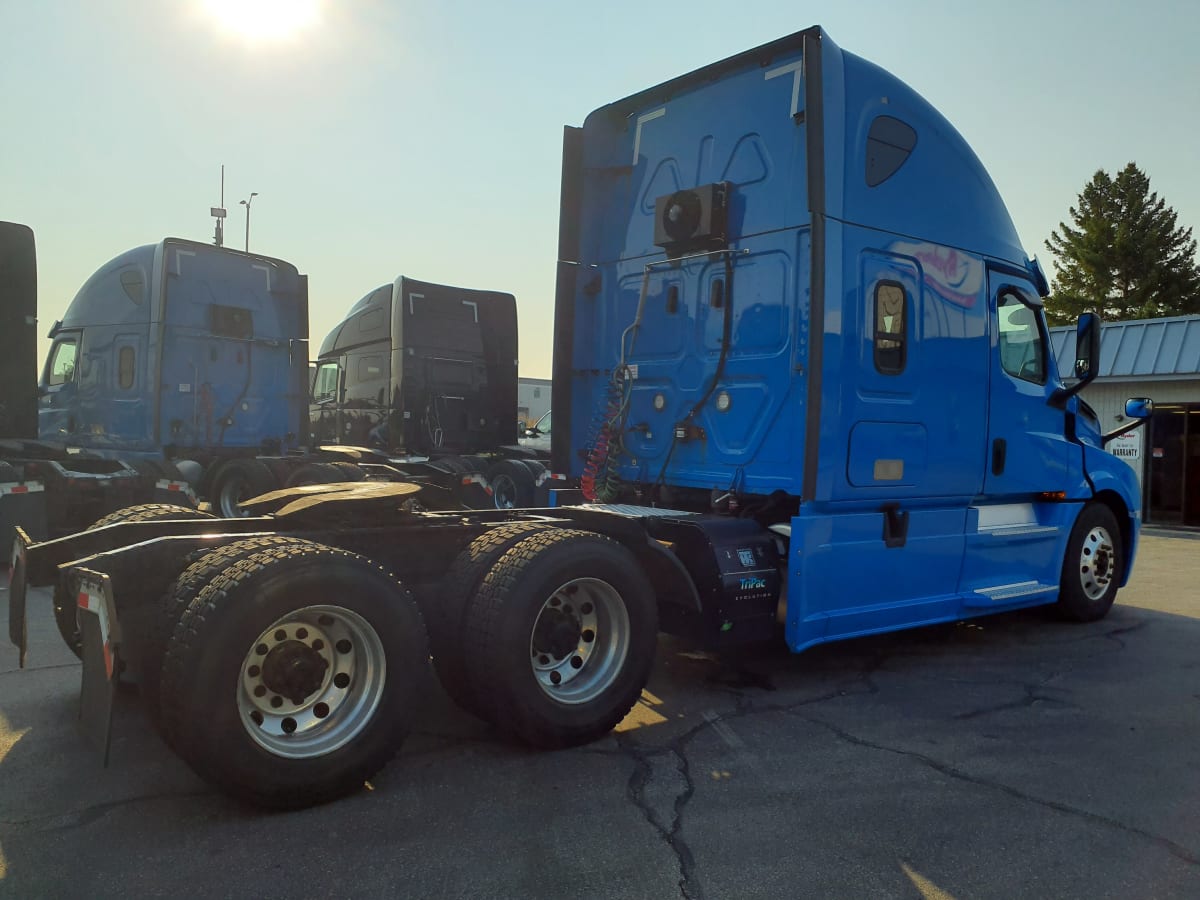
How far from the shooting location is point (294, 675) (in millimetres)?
3586

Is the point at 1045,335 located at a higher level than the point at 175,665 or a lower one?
higher

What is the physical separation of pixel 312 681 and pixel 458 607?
75 cm

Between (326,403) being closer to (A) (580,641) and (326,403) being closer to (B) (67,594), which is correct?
(B) (67,594)

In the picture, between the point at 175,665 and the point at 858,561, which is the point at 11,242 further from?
the point at 858,561

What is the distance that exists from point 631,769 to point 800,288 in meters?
2.87

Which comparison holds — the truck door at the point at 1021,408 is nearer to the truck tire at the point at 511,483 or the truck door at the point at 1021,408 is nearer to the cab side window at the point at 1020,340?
the cab side window at the point at 1020,340

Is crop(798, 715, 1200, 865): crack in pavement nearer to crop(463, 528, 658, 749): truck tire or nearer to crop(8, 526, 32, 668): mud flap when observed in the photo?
crop(463, 528, 658, 749): truck tire

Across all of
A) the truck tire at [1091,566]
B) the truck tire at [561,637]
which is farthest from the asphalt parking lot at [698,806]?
the truck tire at [1091,566]

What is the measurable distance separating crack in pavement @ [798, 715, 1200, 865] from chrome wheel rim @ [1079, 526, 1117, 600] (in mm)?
3707

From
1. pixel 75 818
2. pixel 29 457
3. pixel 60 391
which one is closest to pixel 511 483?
pixel 29 457

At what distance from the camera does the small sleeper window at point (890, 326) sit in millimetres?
5551

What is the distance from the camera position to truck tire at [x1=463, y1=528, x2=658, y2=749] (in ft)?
13.2

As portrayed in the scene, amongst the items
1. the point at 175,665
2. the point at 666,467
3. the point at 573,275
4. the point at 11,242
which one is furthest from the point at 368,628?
the point at 11,242

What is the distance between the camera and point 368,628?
369cm
